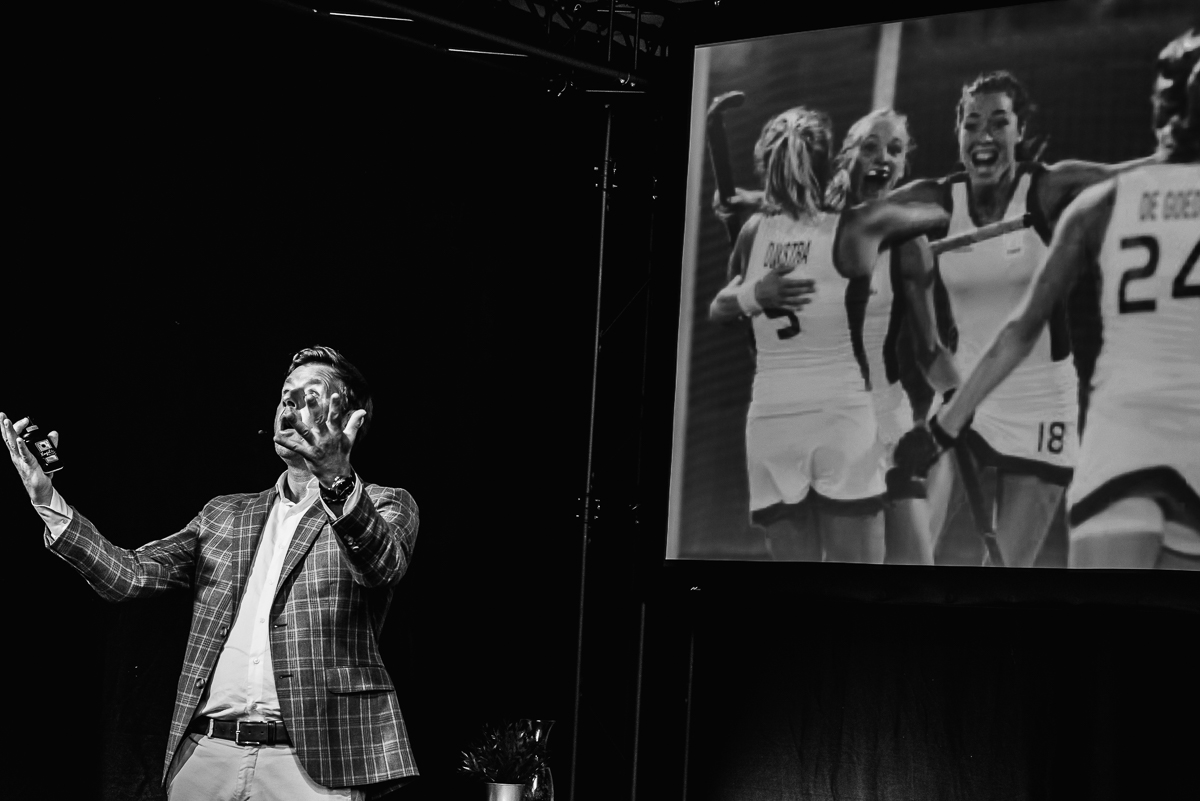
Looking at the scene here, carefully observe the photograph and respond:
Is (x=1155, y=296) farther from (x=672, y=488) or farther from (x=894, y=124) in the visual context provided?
(x=672, y=488)

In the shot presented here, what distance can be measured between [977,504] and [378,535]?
6.31ft

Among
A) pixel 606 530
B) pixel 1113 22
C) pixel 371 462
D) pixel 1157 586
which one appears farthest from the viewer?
pixel 606 530

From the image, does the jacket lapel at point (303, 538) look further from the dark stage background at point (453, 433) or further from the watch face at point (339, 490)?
the dark stage background at point (453, 433)

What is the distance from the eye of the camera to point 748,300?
4840 millimetres

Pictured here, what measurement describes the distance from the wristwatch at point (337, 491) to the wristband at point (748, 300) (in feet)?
6.47

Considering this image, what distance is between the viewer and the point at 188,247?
4.63 m

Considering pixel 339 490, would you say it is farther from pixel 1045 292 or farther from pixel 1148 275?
pixel 1148 275

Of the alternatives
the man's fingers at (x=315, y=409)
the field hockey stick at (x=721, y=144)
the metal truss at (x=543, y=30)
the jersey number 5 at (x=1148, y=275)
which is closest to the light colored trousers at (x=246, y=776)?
the man's fingers at (x=315, y=409)

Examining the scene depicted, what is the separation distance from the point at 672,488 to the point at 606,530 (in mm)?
665

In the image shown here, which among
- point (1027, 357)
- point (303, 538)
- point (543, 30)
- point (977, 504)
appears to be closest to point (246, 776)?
point (303, 538)

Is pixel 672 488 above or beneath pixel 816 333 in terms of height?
beneath

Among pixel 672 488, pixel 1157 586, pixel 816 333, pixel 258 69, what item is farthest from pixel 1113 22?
pixel 258 69

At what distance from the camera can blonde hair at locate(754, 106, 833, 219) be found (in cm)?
479

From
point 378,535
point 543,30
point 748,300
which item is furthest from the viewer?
point 543,30
